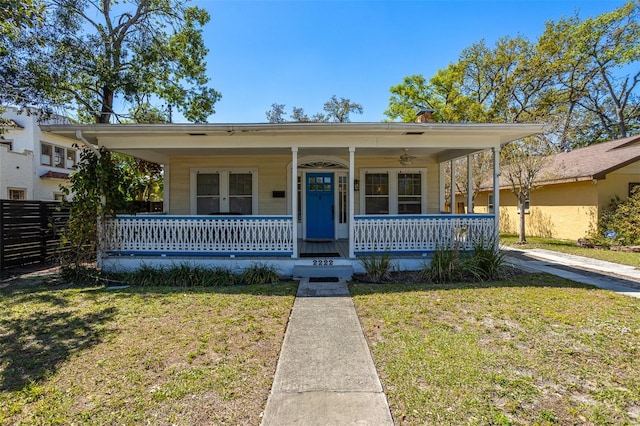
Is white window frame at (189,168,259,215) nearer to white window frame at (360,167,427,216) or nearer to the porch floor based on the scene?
the porch floor

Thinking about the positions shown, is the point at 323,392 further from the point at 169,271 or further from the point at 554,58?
the point at 554,58

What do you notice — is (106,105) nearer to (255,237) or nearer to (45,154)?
(45,154)

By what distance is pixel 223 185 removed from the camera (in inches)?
401

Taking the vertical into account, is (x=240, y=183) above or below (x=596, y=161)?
below

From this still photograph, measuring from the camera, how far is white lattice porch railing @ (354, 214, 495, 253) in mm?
7684

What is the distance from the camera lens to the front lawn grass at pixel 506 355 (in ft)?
8.49

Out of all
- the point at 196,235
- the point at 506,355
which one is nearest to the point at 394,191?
the point at 196,235

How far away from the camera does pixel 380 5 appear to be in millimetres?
10844

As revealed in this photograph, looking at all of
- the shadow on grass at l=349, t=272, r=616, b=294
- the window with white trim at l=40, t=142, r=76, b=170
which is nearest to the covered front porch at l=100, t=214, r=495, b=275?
the shadow on grass at l=349, t=272, r=616, b=294

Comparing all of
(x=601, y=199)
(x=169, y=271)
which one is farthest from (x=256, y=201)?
(x=601, y=199)

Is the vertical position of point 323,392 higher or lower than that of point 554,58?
lower

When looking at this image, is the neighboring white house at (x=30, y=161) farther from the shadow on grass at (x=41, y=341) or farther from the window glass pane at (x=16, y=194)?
the shadow on grass at (x=41, y=341)

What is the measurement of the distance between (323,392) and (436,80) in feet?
81.9

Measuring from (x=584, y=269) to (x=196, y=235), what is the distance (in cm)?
963
